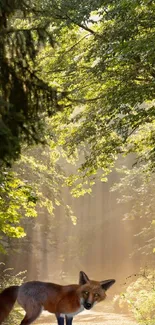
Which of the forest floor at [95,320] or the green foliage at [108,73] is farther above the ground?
the green foliage at [108,73]

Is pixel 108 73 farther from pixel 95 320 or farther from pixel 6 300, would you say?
pixel 95 320

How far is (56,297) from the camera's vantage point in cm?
651

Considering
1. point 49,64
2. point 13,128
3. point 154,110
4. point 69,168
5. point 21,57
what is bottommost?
point 13,128

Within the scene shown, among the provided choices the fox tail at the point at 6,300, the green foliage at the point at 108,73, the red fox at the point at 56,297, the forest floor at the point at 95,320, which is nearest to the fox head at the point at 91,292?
the red fox at the point at 56,297

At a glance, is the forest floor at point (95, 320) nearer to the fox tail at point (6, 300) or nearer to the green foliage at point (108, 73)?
the green foliage at point (108, 73)

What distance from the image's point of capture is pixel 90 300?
6242 mm

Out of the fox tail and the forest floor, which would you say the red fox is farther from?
the forest floor

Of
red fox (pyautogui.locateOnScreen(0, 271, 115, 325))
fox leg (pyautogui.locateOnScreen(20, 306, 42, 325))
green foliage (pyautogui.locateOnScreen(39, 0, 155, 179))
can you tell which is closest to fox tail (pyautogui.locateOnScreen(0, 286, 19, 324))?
red fox (pyautogui.locateOnScreen(0, 271, 115, 325))

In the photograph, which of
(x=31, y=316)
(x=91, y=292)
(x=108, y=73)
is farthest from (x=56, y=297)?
(x=108, y=73)

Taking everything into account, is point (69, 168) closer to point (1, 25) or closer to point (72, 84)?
point (72, 84)

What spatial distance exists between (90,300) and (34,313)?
2.95ft

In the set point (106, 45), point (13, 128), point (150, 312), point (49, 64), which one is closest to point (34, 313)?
point (13, 128)

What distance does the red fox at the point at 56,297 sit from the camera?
6.29 metres

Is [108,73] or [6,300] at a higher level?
[108,73]
